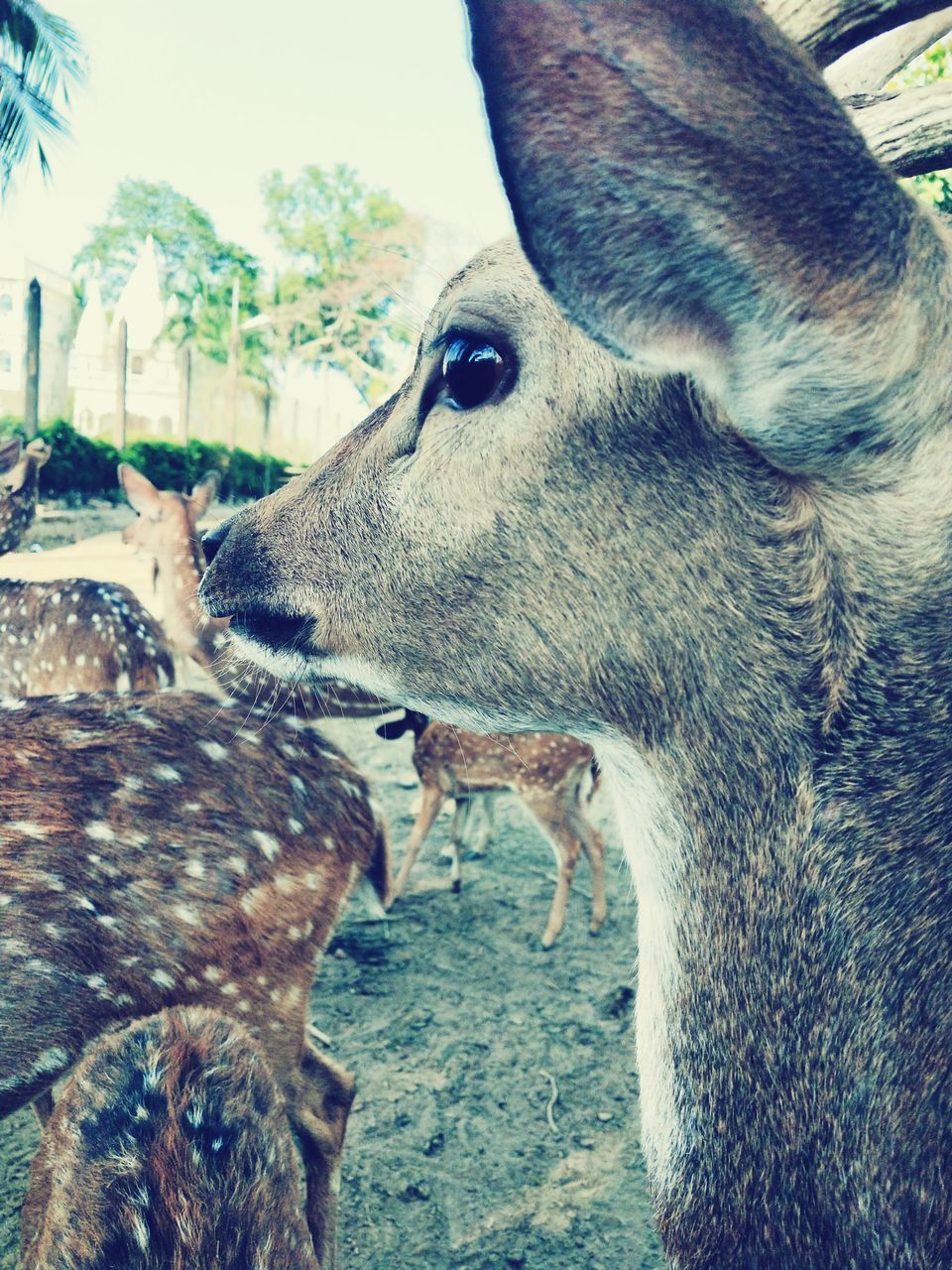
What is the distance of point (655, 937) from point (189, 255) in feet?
158

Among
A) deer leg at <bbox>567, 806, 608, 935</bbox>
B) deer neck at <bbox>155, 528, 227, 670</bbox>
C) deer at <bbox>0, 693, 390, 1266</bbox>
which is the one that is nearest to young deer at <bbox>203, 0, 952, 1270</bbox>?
deer at <bbox>0, 693, 390, 1266</bbox>

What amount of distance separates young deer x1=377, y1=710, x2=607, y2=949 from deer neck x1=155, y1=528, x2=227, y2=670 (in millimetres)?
1385

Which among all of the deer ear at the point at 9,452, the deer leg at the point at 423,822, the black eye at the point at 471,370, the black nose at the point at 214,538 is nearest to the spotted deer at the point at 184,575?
the deer leg at the point at 423,822

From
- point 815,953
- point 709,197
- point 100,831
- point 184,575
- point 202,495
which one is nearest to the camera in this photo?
point 709,197

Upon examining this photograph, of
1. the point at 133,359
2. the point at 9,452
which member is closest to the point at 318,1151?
the point at 9,452

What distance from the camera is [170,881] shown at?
238cm

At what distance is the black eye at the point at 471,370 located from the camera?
1.34 metres

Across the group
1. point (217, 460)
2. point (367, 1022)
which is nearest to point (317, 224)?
point (217, 460)

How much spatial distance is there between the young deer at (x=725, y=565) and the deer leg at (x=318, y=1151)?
1.64 meters

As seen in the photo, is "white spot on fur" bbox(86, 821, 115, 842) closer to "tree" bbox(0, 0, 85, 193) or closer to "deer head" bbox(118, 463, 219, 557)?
"deer head" bbox(118, 463, 219, 557)

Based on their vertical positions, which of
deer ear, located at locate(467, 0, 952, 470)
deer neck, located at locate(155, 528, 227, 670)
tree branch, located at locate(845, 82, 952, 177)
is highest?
tree branch, located at locate(845, 82, 952, 177)

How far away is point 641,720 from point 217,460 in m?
23.1

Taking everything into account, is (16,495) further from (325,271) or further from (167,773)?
(325,271)

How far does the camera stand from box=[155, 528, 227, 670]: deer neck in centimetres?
573
